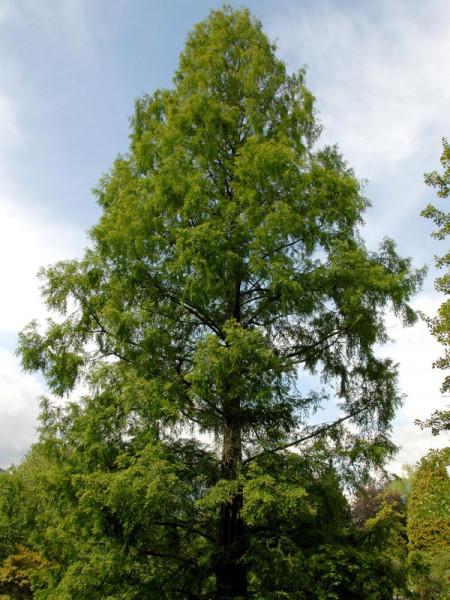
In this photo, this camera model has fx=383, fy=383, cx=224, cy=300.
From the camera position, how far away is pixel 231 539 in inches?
210

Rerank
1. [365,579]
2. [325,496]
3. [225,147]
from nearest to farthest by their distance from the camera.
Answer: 1. [365,579]
2. [325,496]
3. [225,147]

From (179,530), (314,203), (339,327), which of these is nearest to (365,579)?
(179,530)

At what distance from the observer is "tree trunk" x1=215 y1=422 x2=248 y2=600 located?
4.89 metres

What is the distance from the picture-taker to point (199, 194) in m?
6.16

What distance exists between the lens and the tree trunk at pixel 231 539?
489 centimetres

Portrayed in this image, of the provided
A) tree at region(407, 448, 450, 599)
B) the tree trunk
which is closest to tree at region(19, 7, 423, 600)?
the tree trunk

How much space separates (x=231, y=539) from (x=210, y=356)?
2635 millimetres

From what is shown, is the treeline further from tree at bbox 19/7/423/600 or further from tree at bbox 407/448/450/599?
tree at bbox 407/448/450/599

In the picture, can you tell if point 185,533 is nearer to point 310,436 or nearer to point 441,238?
point 310,436

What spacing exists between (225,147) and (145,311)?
4.10 metres

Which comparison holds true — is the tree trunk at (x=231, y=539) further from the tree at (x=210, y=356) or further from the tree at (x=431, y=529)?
the tree at (x=431, y=529)

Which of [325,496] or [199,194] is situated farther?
[199,194]

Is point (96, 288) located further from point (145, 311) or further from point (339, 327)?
point (339, 327)

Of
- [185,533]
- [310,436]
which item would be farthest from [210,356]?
[185,533]
